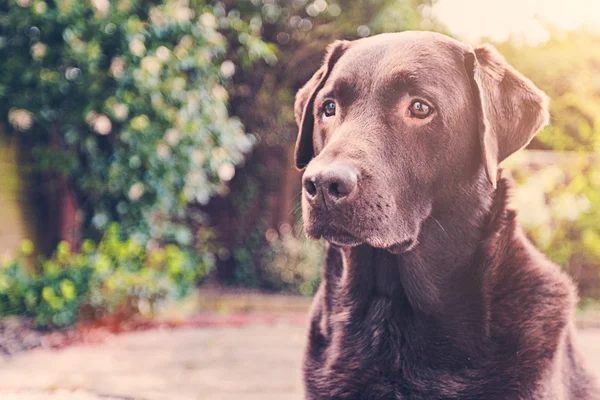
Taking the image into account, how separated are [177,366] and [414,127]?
9.55ft

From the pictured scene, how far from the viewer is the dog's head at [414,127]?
5.90 ft

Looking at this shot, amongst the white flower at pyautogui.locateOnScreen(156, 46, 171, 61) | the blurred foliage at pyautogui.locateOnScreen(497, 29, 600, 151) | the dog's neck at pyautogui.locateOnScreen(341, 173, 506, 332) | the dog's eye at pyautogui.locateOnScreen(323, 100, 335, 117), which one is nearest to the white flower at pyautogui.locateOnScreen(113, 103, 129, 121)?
the white flower at pyautogui.locateOnScreen(156, 46, 171, 61)

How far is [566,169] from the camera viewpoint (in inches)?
264

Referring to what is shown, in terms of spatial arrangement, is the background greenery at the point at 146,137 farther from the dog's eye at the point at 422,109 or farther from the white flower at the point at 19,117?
the dog's eye at the point at 422,109

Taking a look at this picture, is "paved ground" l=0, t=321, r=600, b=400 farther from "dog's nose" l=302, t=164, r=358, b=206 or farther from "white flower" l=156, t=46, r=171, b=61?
"white flower" l=156, t=46, r=171, b=61

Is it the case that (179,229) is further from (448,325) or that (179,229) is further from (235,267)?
(448,325)

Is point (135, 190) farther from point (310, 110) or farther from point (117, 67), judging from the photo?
point (310, 110)

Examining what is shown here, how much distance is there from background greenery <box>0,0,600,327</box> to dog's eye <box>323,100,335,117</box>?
280 cm

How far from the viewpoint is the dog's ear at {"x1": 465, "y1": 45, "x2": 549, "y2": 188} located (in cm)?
196

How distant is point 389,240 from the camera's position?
1.85 metres

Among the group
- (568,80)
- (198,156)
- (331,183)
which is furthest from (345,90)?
(568,80)

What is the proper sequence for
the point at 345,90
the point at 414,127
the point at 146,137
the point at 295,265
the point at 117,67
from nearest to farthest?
1. the point at 414,127
2. the point at 345,90
3. the point at 117,67
4. the point at 146,137
5. the point at 295,265

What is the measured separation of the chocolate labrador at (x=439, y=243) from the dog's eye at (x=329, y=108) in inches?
0.9

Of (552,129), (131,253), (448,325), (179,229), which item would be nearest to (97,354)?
(131,253)
